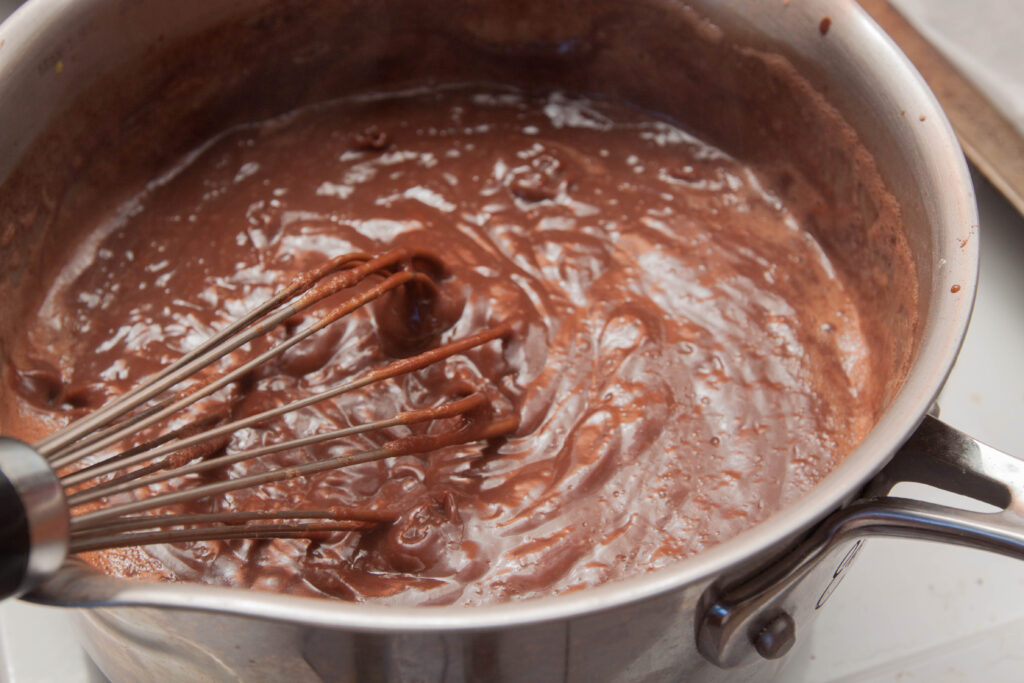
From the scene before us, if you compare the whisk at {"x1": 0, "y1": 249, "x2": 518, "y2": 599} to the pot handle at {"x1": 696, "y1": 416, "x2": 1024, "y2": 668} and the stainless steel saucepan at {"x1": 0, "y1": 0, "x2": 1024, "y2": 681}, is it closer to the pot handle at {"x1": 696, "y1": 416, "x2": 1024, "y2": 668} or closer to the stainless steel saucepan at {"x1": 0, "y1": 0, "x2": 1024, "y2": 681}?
the stainless steel saucepan at {"x1": 0, "y1": 0, "x2": 1024, "y2": 681}

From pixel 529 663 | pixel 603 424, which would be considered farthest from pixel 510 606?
pixel 603 424

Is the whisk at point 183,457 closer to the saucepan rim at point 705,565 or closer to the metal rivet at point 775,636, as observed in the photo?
the saucepan rim at point 705,565

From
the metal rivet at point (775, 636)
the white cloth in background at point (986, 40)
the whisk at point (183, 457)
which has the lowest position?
the metal rivet at point (775, 636)

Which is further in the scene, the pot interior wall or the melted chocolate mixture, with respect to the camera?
the pot interior wall

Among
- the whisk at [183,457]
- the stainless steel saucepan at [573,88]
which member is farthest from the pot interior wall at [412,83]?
the whisk at [183,457]

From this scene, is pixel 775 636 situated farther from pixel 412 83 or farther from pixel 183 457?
pixel 412 83

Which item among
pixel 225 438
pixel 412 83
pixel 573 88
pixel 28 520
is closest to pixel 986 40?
pixel 573 88

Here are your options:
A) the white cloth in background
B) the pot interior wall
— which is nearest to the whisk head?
the pot interior wall
